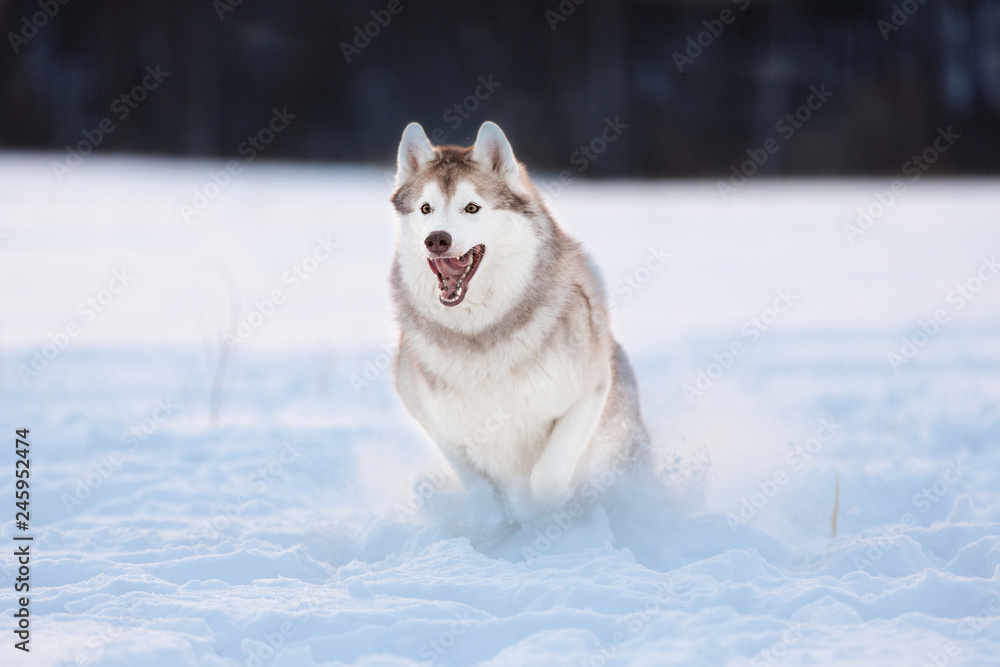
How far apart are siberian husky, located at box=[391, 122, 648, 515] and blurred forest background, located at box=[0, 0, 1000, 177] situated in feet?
29.3

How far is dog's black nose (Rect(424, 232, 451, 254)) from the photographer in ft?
9.86

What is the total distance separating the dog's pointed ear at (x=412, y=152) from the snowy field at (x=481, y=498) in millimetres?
1484

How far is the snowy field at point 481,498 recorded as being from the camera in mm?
2375

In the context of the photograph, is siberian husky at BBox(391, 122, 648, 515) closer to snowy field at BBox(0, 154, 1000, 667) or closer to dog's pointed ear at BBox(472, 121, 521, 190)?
dog's pointed ear at BBox(472, 121, 521, 190)

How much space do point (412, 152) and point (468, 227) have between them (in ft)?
2.00

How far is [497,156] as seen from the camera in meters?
3.46

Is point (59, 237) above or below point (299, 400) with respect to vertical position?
above

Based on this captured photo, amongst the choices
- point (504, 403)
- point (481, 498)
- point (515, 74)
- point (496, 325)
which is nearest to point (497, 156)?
point (496, 325)

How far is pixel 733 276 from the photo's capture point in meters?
9.79

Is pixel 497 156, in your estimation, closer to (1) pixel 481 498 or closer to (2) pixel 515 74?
(1) pixel 481 498

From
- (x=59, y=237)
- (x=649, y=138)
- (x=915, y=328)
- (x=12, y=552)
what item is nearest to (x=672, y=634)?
(x=12, y=552)

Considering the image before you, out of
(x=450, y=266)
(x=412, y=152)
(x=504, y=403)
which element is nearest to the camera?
(x=450, y=266)

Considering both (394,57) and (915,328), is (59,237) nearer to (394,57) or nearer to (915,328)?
(394,57)

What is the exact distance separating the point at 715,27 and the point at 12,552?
1363 cm
